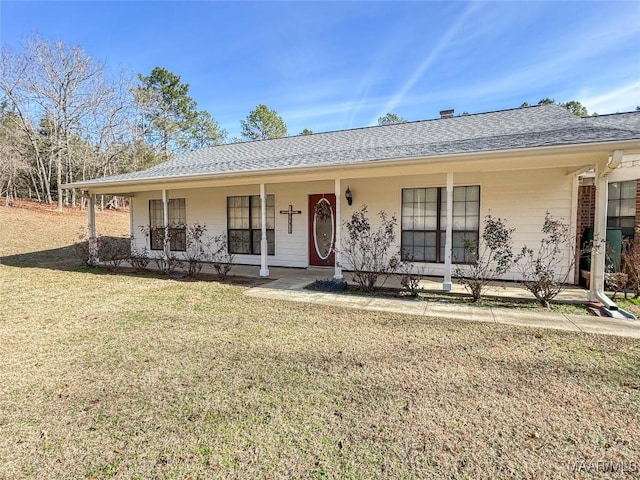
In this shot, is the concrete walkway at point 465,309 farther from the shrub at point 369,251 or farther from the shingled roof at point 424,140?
the shingled roof at point 424,140

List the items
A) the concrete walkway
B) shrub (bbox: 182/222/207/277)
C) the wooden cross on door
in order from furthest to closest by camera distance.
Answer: the wooden cross on door → shrub (bbox: 182/222/207/277) → the concrete walkway

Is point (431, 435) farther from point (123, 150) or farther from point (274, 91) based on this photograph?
point (123, 150)

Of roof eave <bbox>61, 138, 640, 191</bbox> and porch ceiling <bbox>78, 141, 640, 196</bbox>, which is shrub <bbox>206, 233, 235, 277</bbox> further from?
roof eave <bbox>61, 138, 640, 191</bbox>

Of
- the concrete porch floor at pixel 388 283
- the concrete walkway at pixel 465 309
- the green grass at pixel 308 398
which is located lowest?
the green grass at pixel 308 398

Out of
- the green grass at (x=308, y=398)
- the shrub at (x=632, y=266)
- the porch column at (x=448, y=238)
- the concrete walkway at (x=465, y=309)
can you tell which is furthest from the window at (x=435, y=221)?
the green grass at (x=308, y=398)

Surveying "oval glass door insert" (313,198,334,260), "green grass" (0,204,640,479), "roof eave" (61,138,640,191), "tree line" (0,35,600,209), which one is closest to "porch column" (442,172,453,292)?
"roof eave" (61,138,640,191)

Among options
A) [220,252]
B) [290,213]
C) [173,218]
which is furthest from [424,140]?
[173,218]

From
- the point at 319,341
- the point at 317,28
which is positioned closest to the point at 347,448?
the point at 319,341

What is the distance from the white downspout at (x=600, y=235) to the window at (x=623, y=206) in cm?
230

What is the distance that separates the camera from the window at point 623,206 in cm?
719

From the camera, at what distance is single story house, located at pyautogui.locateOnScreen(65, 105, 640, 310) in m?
5.88

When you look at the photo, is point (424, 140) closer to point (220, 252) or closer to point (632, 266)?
point (632, 266)

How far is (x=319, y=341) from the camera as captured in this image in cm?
411

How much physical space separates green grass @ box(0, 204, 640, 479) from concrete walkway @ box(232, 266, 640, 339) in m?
0.36
